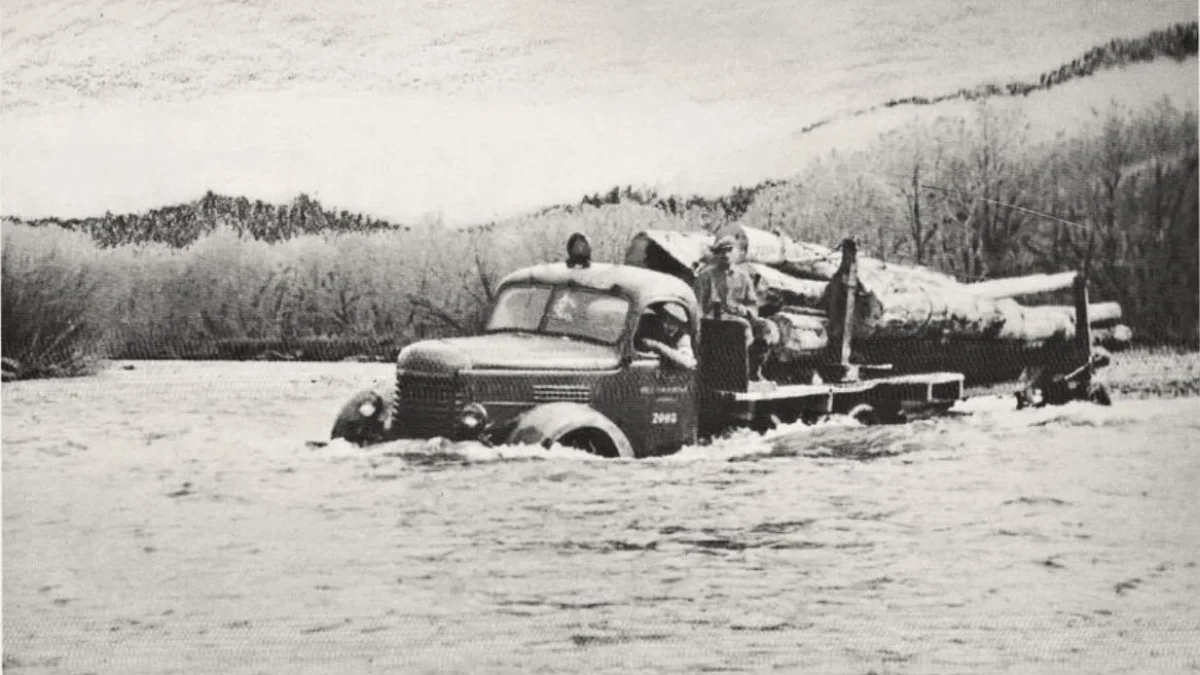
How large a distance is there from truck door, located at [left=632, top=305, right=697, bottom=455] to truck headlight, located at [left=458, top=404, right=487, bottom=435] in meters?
0.43

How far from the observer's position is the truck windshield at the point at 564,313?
429 centimetres

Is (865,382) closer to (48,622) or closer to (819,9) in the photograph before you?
(819,9)

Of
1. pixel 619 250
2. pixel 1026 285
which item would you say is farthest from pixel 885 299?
pixel 619 250

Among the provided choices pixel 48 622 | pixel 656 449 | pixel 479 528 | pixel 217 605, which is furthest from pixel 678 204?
pixel 48 622

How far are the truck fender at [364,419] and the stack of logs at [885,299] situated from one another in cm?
79

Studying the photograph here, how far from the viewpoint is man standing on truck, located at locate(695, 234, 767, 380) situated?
14.1 feet

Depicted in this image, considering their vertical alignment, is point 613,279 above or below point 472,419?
above

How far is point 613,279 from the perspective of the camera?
14.1ft

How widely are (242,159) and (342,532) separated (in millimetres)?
1025

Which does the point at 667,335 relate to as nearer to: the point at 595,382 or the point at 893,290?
the point at 595,382

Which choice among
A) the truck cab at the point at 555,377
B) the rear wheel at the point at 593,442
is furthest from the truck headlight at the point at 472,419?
the rear wheel at the point at 593,442

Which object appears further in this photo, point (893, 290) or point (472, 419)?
point (893, 290)

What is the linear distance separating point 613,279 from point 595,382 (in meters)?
0.29

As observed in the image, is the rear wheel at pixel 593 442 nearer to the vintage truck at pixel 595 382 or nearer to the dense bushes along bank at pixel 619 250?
the vintage truck at pixel 595 382
